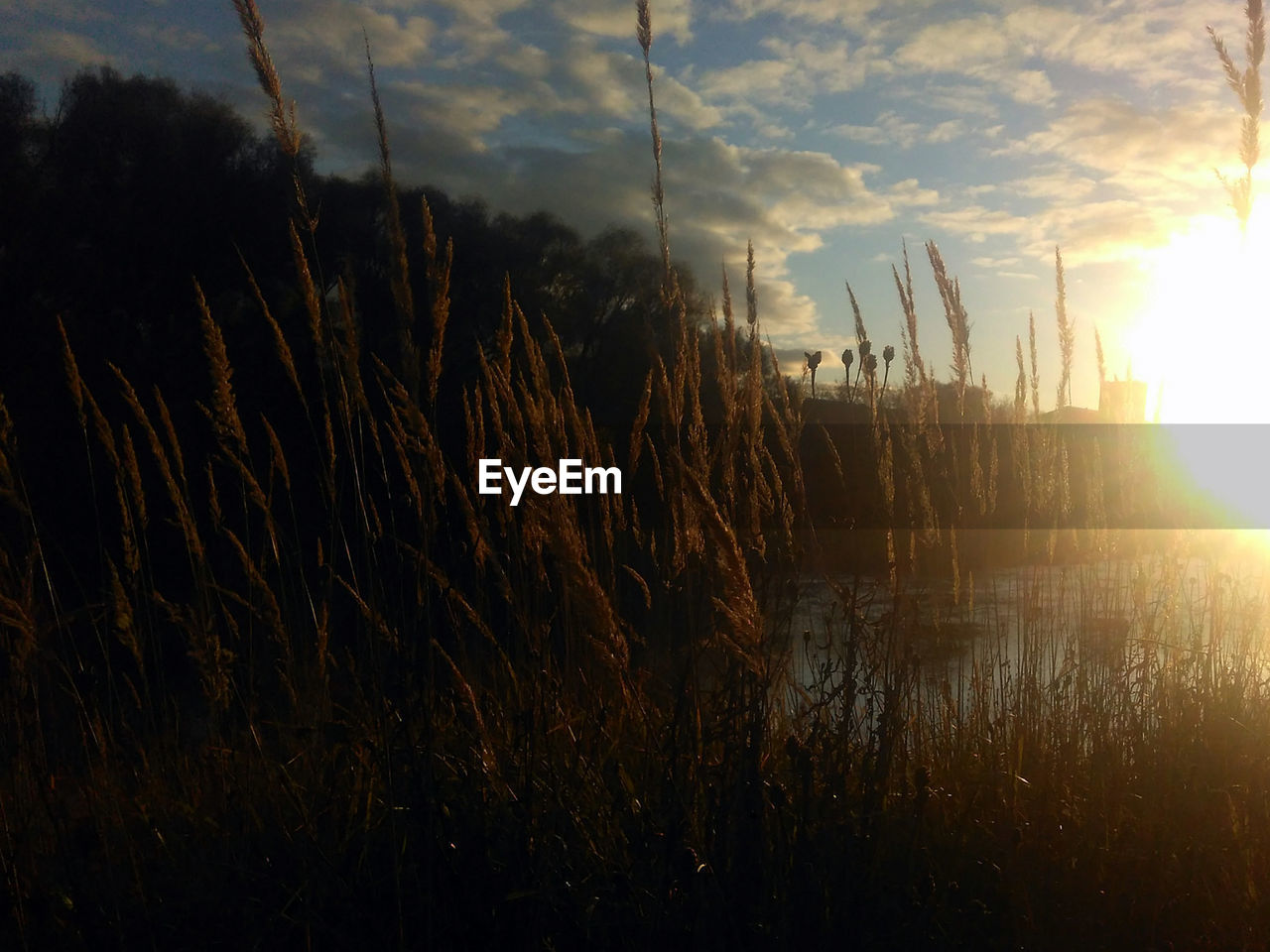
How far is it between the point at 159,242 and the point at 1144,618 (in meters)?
11.6

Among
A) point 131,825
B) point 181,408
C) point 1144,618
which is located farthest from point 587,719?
point 181,408

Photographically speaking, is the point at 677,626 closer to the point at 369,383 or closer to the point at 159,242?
the point at 369,383

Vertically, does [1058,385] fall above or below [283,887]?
above

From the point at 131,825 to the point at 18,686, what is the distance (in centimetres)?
48

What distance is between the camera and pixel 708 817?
1474 mm

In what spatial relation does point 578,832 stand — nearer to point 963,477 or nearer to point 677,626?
point 677,626

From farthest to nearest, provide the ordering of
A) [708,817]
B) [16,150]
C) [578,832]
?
1. [16,150]
2. [578,832]
3. [708,817]

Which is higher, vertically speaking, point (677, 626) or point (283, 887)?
point (677, 626)

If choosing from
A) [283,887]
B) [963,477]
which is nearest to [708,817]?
[283,887]

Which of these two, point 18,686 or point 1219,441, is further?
point 1219,441

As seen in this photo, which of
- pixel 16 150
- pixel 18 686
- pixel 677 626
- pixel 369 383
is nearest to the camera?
pixel 18 686

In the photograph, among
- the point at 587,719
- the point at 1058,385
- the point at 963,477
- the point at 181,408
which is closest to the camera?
the point at 587,719

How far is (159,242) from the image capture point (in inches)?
441

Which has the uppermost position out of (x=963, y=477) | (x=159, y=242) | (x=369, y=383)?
(x=159, y=242)
